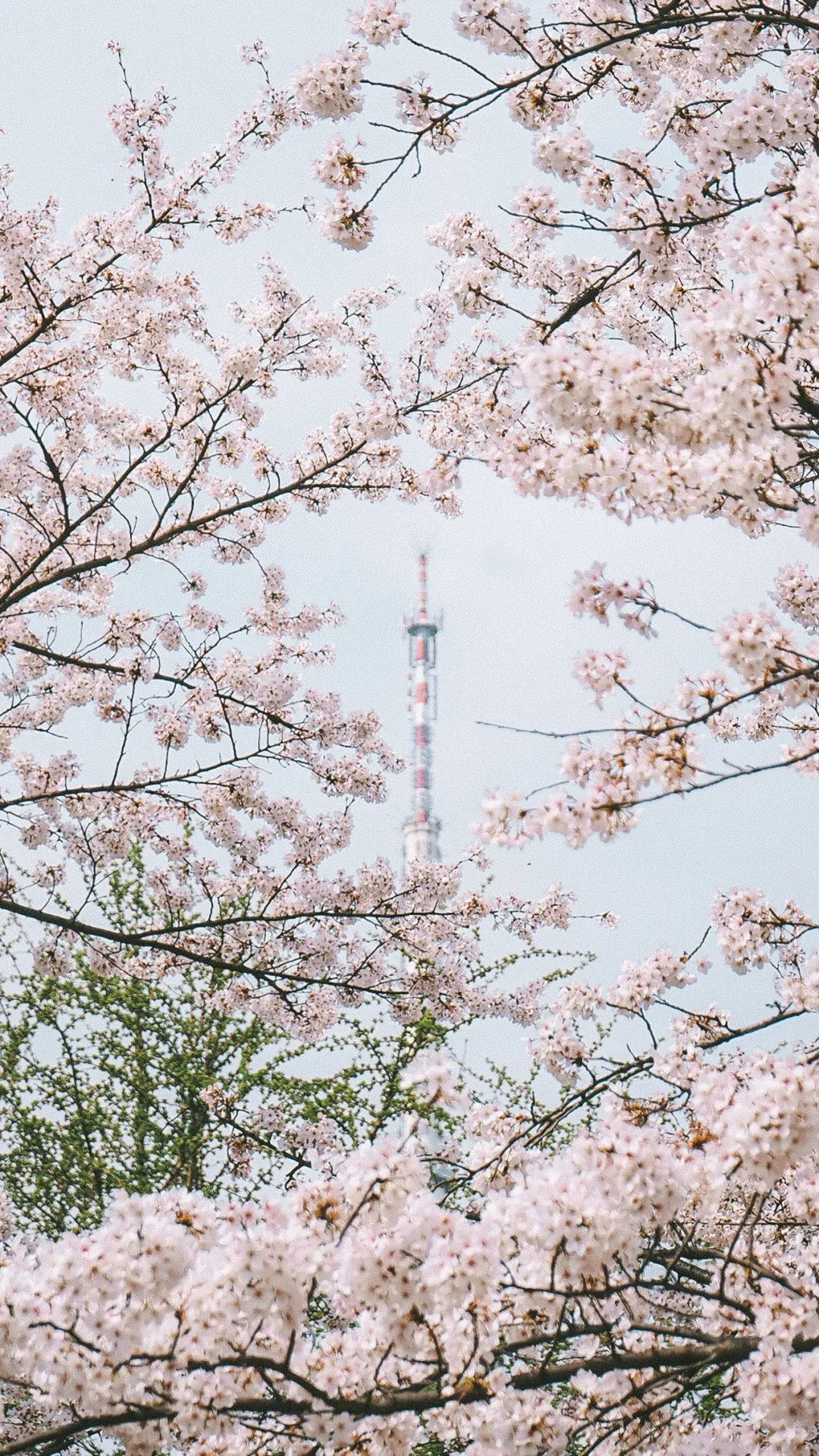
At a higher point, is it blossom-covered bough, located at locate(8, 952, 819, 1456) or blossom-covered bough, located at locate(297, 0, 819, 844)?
blossom-covered bough, located at locate(297, 0, 819, 844)

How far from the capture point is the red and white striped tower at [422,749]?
74.6 meters

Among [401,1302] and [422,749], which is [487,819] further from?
[422,749]

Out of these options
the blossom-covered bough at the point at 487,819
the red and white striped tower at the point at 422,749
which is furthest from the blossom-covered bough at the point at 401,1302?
the red and white striped tower at the point at 422,749

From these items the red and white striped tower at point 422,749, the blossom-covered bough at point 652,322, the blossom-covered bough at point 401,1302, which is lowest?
the blossom-covered bough at point 401,1302

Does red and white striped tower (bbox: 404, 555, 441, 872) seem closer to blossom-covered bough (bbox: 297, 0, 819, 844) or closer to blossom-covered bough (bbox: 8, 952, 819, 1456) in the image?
blossom-covered bough (bbox: 297, 0, 819, 844)

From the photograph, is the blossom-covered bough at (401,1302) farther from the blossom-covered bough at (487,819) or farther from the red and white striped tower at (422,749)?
the red and white striped tower at (422,749)

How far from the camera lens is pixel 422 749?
7481 cm

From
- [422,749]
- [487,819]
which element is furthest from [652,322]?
[422,749]

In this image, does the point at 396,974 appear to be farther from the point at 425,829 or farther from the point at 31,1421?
the point at 425,829

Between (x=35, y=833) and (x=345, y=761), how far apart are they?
86.5 inches

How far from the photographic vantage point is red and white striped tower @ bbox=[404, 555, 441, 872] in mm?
74625

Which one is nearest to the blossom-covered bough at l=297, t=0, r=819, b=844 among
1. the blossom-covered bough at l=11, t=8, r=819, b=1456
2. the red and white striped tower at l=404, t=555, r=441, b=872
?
the blossom-covered bough at l=11, t=8, r=819, b=1456

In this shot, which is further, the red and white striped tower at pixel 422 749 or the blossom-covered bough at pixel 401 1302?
the red and white striped tower at pixel 422 749

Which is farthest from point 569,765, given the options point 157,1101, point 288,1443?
point 157,1101
